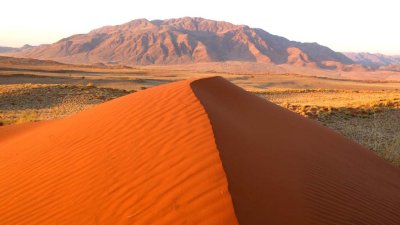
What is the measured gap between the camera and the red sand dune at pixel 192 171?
4.16m

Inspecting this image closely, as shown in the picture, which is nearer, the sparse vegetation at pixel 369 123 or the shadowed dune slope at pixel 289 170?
the shadowed dune slope at pixel 289 170

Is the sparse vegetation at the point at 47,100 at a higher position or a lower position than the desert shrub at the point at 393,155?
lower

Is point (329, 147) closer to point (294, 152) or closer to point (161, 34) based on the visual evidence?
point (294, 152)

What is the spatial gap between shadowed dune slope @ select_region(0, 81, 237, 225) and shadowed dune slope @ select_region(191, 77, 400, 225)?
0.81ft

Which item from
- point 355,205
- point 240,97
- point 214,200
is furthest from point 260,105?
point 214,200

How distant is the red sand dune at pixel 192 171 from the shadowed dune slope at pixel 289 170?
2 cm

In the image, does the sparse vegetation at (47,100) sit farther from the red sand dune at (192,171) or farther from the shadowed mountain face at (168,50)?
the shadowed mountain face at (168,50)

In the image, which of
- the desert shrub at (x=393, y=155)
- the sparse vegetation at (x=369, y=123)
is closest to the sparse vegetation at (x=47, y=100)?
the sparse vegetation at (x=369, y=123)

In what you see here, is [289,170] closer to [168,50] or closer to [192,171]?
[192,171]

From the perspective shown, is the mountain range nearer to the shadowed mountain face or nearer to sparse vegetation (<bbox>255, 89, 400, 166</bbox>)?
the shadowed mountain face

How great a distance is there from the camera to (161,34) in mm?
174625

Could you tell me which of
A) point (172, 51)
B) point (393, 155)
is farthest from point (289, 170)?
point (172, 51)

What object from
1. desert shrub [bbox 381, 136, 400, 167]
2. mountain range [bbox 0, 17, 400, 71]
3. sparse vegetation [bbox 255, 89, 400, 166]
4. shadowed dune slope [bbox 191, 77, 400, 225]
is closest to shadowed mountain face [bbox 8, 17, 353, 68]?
mountain range [bbox 0, 17, 400, 71]

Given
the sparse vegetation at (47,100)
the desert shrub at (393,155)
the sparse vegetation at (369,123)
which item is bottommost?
the sparse vegetation at (47,100)
